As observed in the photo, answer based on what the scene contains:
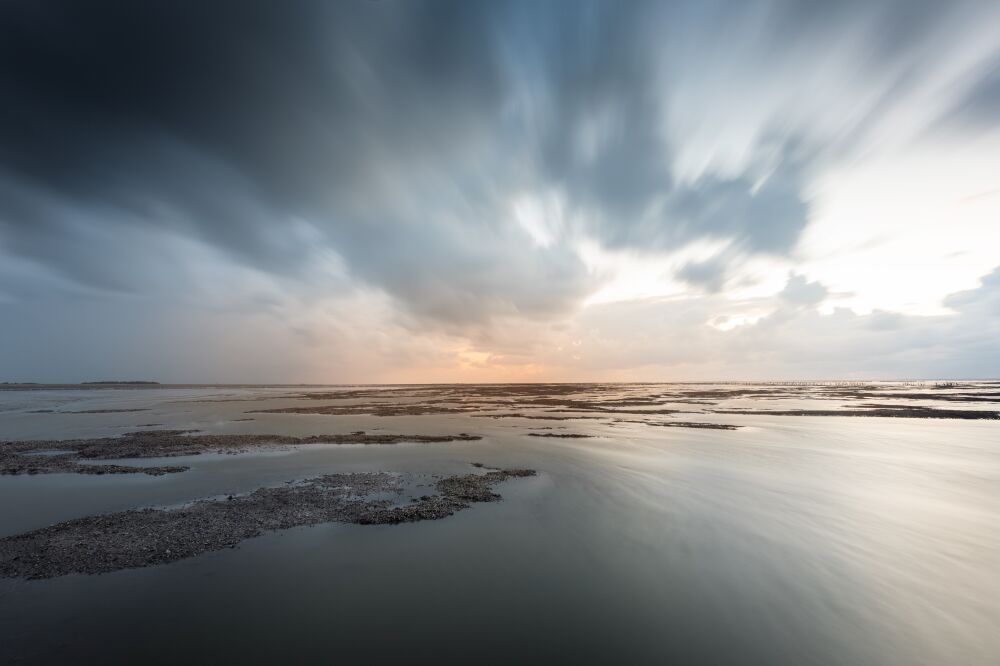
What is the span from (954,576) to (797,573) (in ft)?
15.5

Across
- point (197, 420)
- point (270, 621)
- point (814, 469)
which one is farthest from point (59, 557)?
point (197, 420)

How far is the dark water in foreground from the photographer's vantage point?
825 cm

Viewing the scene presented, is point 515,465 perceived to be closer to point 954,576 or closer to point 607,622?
point 607,622

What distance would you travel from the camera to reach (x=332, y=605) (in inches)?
377

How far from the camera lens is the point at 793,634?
8906 millimetres

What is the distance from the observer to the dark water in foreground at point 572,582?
8.25 m

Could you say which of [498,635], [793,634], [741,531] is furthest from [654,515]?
[498,635]

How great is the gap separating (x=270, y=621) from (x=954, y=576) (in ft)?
62.5

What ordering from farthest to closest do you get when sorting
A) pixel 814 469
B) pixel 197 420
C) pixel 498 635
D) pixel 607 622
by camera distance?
1. pixel 197 420
2. pixel 814 469
3. pixel 607 622
4. pixel 498 635

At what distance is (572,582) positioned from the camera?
10.9 meters

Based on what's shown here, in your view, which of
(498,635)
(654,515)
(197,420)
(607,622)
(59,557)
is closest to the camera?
(498,635)

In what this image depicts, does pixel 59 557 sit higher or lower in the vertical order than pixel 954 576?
higher

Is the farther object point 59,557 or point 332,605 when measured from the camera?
point 59,557

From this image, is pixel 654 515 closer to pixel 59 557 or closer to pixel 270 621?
pixel 270 621
